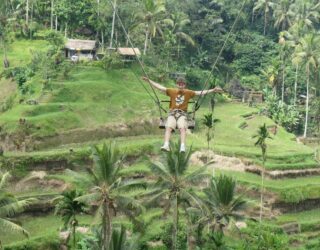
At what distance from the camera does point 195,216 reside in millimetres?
35625

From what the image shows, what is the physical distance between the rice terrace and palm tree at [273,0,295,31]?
21 centimetres

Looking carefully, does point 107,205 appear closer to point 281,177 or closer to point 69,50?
point 281,177

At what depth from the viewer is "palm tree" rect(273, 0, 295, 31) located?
71312mm

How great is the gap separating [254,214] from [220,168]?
442cm

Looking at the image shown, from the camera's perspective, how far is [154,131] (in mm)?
46688

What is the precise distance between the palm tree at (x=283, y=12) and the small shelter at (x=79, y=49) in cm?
2815

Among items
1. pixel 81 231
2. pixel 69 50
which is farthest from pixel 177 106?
pixel 69 50

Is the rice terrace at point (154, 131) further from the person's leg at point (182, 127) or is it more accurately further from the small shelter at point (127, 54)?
the small shelter at point (127, 54)

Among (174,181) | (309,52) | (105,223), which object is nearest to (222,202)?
(174,181)

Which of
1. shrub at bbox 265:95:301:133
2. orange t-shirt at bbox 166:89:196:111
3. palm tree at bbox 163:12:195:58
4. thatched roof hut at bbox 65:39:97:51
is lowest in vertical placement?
shrub at bbox 265:95:301:133

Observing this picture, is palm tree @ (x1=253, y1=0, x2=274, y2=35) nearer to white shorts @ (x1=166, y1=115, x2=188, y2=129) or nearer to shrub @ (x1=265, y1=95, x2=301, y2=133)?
shrub @ (x1=265, y1=95, x2=301, y2=133)

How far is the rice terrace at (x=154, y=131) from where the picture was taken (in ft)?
94.2

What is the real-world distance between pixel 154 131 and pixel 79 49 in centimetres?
1281

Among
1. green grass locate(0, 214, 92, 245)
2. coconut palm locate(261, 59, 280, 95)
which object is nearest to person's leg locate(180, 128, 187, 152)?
green grass locate(0, 214, 92, 245)
